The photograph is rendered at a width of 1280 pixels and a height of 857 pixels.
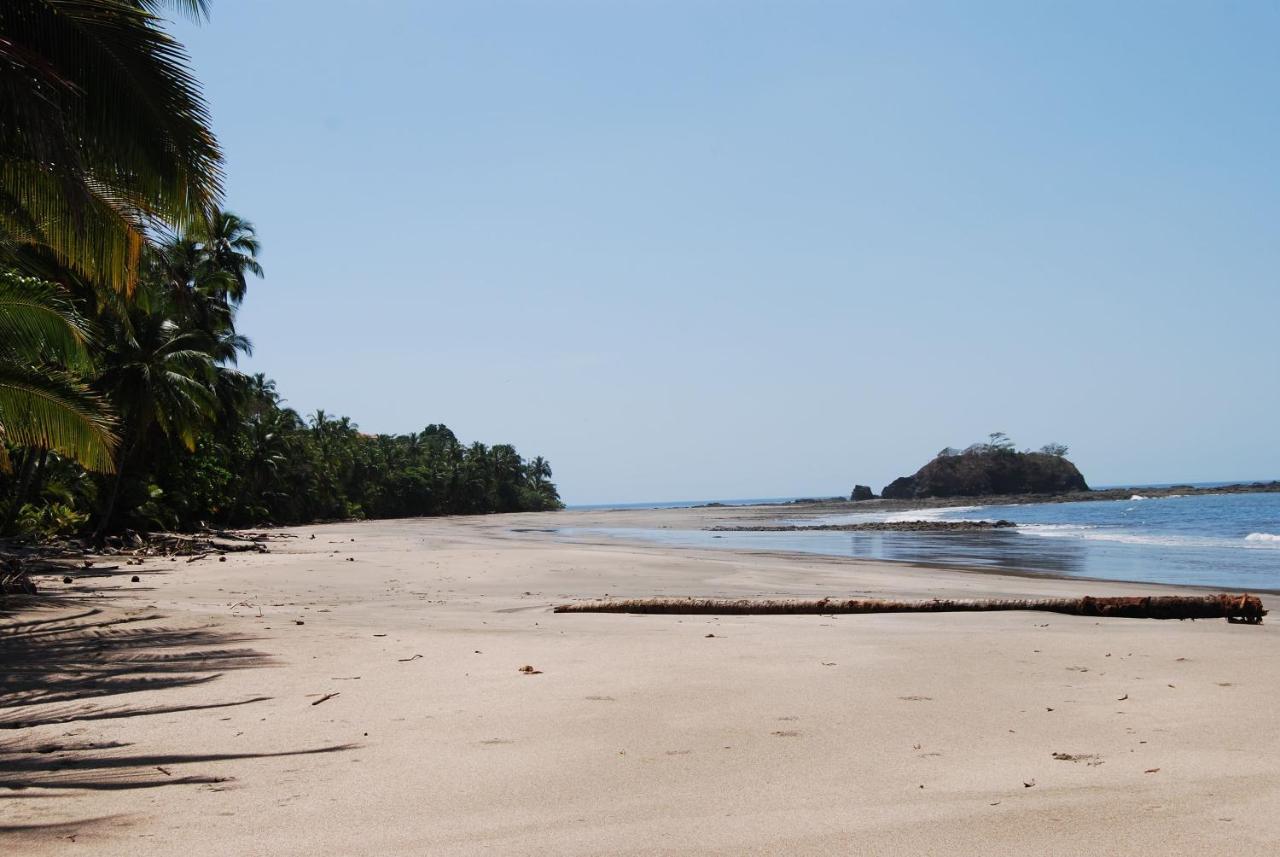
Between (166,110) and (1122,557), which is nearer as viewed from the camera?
(166,110)

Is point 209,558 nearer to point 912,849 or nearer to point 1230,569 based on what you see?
point 912,849

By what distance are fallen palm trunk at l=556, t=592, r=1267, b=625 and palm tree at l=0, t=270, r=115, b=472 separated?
19.4 ft

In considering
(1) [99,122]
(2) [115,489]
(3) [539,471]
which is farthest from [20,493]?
(3) [539,471]

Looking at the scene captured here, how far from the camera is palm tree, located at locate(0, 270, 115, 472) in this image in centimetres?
980

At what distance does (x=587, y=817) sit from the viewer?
344 cm

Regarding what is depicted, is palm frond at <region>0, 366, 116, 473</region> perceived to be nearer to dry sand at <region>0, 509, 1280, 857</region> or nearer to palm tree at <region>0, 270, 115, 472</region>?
palm tree at <region>0, 270, 115, 472</region>

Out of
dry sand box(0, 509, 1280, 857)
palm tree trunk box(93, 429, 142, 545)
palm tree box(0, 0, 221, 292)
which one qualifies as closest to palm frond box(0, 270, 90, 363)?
palm tree box(0, 0, 221, 292)

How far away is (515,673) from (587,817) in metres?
2.94

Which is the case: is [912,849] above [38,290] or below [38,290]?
below

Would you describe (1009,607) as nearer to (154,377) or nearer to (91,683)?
(91,683)

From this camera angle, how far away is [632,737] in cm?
459

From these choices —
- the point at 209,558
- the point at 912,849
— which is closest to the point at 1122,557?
Result: the point at 209,558

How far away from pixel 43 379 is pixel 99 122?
468 cm

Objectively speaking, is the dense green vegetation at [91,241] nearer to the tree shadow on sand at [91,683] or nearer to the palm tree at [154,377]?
the palm tree at [154,377]
